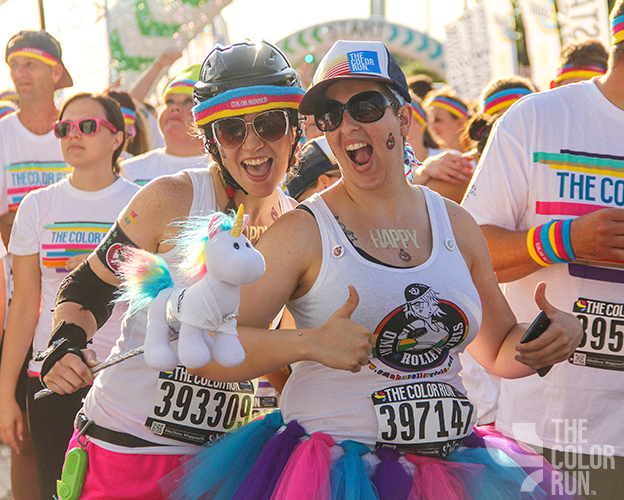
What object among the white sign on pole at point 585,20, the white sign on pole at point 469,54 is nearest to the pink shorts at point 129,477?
the white sign on pole at point 585,20

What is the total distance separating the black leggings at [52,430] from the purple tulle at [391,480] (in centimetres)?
225

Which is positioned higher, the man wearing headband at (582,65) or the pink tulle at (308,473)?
the man wearing headband at (582,65)

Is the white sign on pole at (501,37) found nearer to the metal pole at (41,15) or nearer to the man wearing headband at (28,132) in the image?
the metal pole at (41,15)

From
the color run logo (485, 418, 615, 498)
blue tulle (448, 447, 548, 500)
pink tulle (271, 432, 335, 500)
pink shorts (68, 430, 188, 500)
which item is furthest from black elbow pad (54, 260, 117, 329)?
the color run logo (485, 418, 615, 498)

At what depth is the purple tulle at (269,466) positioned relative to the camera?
1.93m

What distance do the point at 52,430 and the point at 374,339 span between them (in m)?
2.37

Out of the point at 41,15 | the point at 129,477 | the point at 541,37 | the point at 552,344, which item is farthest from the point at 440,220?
the point at 541,37

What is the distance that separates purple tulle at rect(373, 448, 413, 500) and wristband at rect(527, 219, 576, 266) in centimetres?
115

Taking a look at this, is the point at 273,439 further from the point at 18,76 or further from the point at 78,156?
the point at 18,76

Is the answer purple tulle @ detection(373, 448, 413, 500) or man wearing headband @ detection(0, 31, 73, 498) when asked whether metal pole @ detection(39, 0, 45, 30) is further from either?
purple tulle @ detection(373, 448, 413, 500)

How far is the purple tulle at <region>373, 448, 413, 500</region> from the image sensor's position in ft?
6.16

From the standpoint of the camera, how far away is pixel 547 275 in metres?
2.88

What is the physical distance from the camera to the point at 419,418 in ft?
6.58

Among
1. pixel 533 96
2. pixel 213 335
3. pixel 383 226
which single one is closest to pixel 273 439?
pixel 213 335
